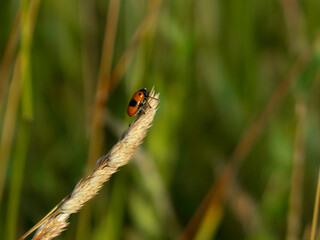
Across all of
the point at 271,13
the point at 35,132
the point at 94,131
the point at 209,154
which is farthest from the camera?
the point at 271,13

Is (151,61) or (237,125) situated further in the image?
(237,125)

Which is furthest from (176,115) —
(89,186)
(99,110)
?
(89,186)

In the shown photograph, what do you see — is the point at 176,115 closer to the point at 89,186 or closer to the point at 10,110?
the point at 10,110

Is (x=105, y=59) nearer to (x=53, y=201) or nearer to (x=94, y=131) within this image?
(x=94, y=131)

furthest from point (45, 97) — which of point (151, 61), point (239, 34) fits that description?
point (239, 34)

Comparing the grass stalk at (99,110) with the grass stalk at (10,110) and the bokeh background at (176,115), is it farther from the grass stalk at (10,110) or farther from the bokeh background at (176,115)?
the grass stalk at (10,110)

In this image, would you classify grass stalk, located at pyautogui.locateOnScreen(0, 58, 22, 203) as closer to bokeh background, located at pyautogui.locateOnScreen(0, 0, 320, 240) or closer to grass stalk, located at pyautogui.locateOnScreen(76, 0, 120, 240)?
bokeh background, located at pyautogui.locateOnScreen(0, 0, 320, 240)
